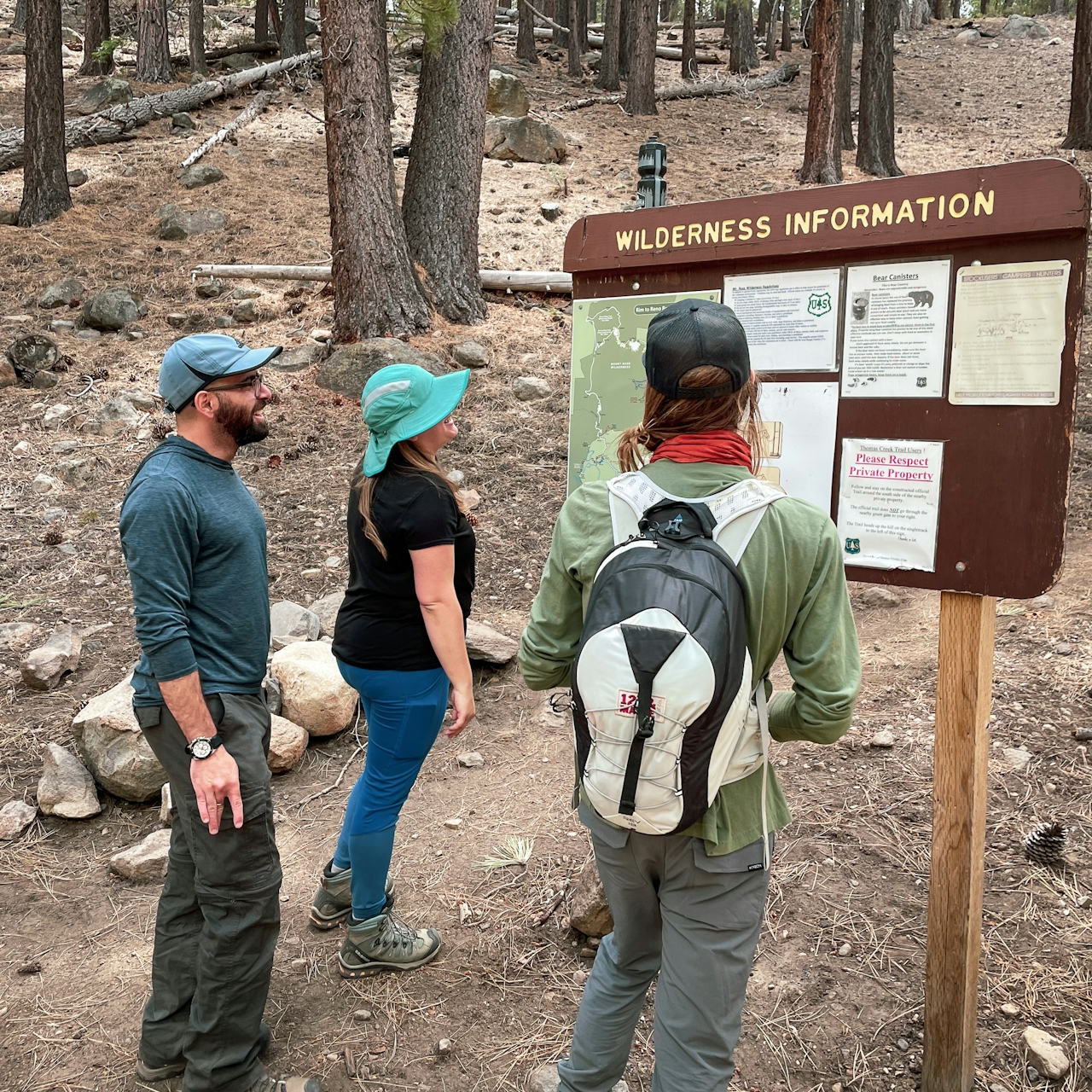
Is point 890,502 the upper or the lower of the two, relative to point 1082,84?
lower

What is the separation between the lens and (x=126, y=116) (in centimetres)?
1505

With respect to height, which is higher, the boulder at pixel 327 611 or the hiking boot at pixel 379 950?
the boulder at pixel 327 611

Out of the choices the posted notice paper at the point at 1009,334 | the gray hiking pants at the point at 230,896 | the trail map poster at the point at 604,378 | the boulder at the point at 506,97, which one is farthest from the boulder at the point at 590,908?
the boulder at the point at 506,97

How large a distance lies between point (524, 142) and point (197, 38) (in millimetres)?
8343

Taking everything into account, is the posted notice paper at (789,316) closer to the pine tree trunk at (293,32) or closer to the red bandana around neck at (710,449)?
the red bandana around neck at (710,449)

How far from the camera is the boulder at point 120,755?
159 inches

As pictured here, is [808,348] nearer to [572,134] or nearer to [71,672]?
[71,672]

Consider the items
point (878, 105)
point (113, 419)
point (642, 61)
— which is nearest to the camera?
point (113, 419)

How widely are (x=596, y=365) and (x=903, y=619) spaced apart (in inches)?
120

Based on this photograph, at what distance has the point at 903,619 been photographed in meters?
5.34

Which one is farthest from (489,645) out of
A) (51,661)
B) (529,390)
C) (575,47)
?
(575,47)

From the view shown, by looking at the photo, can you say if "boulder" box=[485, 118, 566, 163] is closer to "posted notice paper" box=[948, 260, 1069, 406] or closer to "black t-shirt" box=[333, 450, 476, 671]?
"black t-shirt" box=[333, 450, 476, 671]

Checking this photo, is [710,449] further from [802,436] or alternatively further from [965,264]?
[965,264]

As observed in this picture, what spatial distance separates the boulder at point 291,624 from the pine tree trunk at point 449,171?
4900 millimetres
